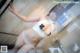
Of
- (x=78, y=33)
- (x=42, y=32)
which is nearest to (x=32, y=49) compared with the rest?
(x=42, y=32)

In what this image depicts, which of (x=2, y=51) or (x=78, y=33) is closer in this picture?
(x=2, y=51)

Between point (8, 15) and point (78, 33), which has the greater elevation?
point (8, 15)

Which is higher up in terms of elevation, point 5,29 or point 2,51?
point 5,29

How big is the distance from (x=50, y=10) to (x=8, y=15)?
0.33 metres

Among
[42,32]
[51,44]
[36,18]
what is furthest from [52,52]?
[36,18]

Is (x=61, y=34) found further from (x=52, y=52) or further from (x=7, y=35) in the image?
(x=7, y=35)

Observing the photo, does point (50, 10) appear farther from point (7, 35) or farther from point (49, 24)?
point (7, 35)

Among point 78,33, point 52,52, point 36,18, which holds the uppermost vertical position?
point 36,18

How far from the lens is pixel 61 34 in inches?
61.6

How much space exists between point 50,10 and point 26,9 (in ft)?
0.62

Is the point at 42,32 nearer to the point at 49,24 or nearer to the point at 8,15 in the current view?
the point at 49,24

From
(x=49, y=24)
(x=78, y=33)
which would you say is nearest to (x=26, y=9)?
(x=49, y=24)

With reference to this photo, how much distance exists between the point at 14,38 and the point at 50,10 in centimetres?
36

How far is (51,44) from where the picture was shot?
61.3 inches
